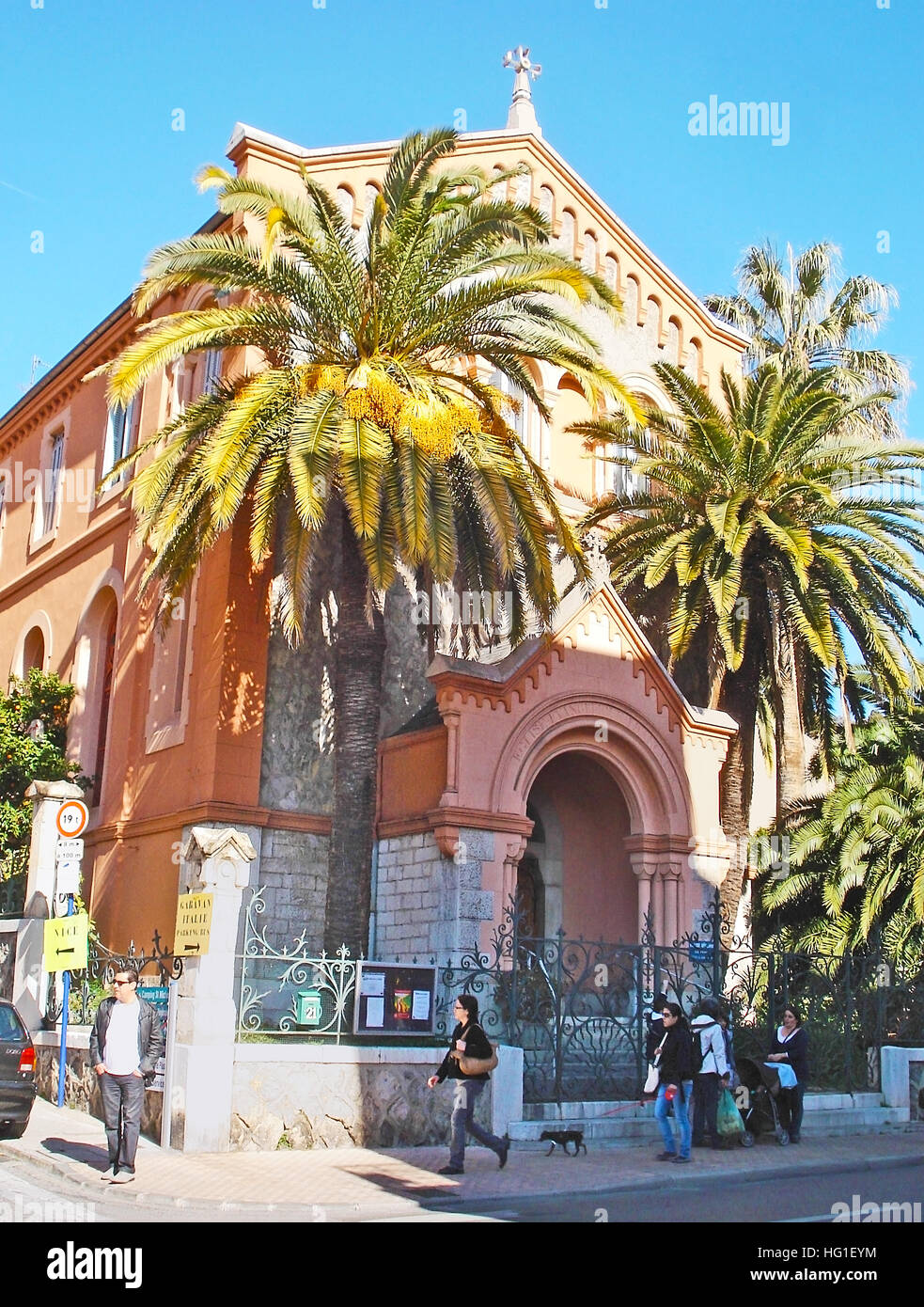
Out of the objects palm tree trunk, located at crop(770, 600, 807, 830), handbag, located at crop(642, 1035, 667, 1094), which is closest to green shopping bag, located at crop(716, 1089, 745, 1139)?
handbag, located at crop(642, 1035, 667, 1094)

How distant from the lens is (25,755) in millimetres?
21891

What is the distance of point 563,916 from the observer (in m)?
21.2

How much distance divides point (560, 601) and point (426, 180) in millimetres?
5925

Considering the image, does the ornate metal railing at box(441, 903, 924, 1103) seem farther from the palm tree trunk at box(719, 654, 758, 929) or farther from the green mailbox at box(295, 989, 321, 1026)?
the green mailbox at box(295, 989, 321, 1026)

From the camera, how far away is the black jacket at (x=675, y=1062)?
42.7 feet

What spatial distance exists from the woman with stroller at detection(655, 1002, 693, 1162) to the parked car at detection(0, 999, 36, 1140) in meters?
5.99

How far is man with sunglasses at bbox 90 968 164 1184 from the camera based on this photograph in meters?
10.9

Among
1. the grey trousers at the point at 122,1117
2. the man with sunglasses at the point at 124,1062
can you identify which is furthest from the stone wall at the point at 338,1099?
the grey trousers at the point at 122,1117

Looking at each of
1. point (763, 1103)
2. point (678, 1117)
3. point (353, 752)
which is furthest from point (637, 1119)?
point (353, 752)

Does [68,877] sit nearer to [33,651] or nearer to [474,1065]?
[474,1065]

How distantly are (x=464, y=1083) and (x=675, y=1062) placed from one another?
240 cm

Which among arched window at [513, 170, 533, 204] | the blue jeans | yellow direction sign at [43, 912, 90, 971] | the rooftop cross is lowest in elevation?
the blue jeans
